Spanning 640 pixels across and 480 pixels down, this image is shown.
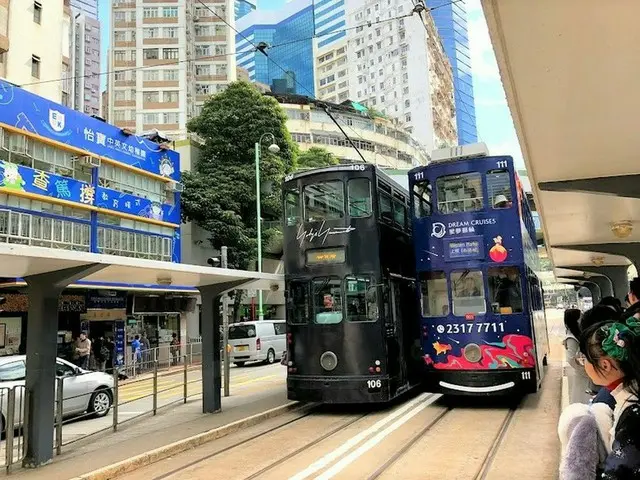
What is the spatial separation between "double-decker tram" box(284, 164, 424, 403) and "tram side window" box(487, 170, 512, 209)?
1.93 meters

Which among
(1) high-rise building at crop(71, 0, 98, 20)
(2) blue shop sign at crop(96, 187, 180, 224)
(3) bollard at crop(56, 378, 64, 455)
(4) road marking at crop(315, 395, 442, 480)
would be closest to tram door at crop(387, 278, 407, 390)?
(4) road marking at crop(315, 395, 442, 480)

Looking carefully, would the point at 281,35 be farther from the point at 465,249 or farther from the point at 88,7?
the point at 465,249

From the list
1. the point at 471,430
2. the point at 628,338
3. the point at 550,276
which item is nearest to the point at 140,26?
the point at 550,276

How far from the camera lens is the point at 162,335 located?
Answer: 82.9 ft

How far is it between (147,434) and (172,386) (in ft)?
16.7

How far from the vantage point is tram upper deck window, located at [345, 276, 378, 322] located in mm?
10047

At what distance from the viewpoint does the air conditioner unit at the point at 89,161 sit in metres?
20.6

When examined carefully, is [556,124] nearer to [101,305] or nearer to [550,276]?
[101,305]

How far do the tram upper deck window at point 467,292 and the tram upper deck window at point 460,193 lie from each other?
1183 millimetres

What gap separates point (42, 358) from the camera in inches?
275

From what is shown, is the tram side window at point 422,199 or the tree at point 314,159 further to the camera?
the tree at point 314,159

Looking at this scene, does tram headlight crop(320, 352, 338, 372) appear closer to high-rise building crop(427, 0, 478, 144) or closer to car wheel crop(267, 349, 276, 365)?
car wheel crop(267, 349, 276, 365)

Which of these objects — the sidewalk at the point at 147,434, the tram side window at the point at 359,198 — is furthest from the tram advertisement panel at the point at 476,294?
the sidewalk at the point at 147,434

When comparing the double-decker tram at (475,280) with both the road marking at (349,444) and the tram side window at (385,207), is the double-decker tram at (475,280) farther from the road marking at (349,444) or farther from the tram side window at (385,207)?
the road marking at (349,444)
